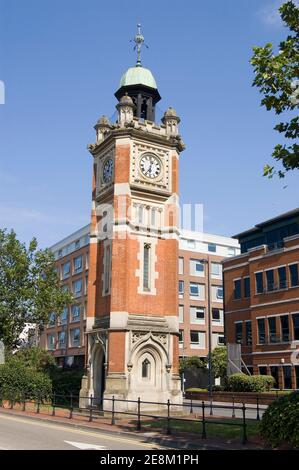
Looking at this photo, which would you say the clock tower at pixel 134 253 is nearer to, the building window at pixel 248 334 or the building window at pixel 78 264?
the building window at pixel 248 334

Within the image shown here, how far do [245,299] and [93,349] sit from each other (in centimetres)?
2662

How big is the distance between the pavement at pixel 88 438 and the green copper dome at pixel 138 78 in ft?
69.6

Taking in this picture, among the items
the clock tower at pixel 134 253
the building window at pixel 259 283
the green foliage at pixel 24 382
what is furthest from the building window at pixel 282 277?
the green foliage at pixel 24 382

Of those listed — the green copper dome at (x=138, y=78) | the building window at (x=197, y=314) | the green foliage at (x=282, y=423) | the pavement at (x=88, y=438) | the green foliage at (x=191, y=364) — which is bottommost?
the pavement at (x=88, y=438)

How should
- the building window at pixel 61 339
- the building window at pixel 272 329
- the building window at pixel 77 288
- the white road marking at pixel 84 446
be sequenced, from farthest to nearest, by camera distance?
the building window at pixel 61 339
the building window at pixel 77 288
the building window at pixel 272 329
the white road marking at pixel 84 446

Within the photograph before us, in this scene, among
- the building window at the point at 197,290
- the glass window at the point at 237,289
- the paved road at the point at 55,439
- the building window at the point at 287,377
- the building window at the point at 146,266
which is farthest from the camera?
the building window at the point at 197,290

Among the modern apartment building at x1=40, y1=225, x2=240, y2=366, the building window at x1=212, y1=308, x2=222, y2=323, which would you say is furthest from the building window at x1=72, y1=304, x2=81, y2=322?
the building window at x1=212, y1=308, x2=222, y2=323

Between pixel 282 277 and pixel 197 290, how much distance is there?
2811cm

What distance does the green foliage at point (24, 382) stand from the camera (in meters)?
30.6

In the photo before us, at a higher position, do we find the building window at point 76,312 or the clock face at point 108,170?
the clock face at point 108,170

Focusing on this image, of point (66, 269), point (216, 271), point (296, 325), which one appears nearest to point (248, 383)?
point (296, 325)

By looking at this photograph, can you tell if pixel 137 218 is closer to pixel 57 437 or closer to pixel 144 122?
pixel 144 122

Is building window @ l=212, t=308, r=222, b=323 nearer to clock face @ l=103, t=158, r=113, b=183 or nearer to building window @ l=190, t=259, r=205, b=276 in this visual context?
building window @ l=190, t=259, r=205, b=276

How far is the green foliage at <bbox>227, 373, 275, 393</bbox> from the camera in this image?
3988cm
